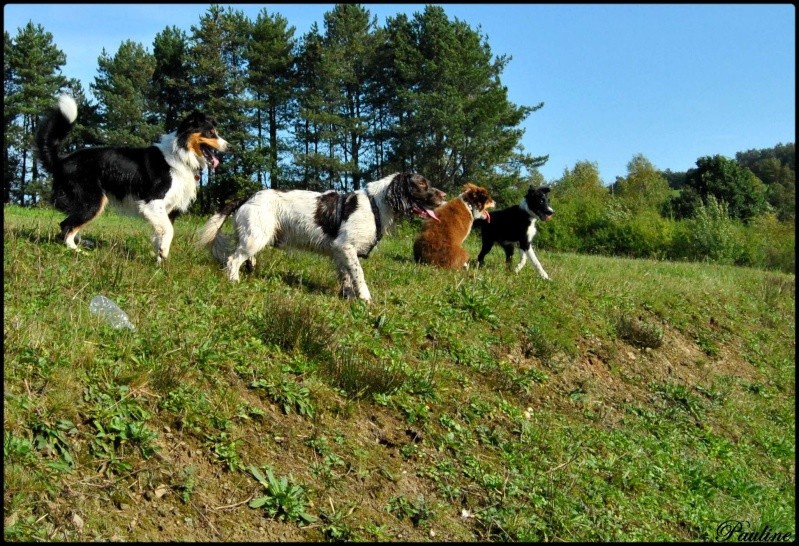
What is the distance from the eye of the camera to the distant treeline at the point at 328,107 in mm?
36594

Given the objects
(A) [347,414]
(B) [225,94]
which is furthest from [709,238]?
(A) [347,414]

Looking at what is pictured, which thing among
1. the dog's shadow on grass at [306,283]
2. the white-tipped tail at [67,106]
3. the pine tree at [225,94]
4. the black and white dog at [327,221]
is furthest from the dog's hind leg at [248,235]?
the pine tree at [225,94]

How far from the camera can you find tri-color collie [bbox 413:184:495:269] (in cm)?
1214

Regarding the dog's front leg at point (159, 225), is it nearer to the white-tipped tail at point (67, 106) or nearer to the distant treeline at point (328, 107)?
the white-tipped tail at point (67, 106)

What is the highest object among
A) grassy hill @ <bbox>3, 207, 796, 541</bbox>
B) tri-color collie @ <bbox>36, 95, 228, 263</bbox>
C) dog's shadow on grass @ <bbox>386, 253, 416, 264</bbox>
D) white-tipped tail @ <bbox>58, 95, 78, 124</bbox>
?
white-tipped tail @ <bbox>58, 95, 78, 124</bbox>

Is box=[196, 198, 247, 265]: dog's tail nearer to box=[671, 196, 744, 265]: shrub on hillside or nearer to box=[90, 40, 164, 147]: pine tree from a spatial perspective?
box=[671, 196, 744, 265]: shrub on hillside

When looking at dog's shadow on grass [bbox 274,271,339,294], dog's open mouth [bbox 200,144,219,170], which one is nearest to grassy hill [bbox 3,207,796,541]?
dog's shadow on grass [bbox 274,271,339,294]

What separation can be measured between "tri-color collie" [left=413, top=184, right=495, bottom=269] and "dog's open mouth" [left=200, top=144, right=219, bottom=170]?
3692 millimetres

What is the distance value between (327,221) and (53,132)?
11.5 feet

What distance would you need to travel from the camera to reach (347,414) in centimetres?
580

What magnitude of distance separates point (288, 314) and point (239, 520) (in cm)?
250

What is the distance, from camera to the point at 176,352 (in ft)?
18.2

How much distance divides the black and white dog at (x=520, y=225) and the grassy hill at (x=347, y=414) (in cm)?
267

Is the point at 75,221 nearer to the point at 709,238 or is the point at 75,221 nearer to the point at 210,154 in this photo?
the point at 210,154
